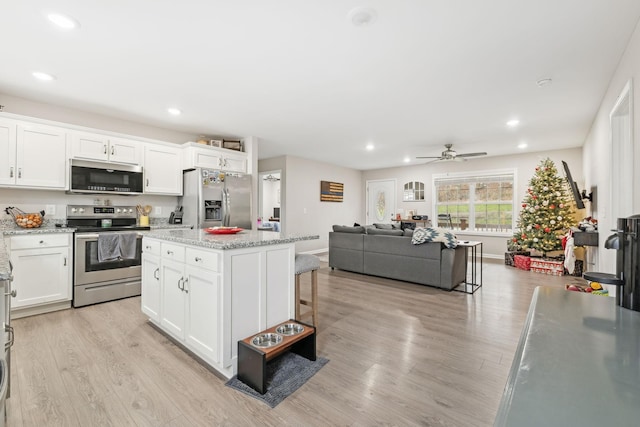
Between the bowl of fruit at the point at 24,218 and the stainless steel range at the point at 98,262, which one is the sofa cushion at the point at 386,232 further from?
the bowl of fruit at the point at 24,218

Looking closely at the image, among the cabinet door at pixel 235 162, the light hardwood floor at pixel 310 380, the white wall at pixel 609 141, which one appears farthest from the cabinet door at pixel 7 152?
the white wall at pixel 609 141

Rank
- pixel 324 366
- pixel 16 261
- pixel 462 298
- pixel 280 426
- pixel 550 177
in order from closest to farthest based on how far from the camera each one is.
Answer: pixel 280 426
pixel 324 366
pixel 16 261
pixel 462 298
pixel 550 177

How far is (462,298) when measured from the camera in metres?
3.81

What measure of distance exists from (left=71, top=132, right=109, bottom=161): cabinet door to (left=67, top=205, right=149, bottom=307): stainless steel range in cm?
68

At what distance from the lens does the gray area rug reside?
1847 millimetres

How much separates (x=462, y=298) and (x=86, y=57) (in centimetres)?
474

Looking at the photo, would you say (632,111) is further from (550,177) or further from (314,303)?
(550,177)

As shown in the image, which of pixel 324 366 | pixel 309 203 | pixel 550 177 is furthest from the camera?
pixel 309 203

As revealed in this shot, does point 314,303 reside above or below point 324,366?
above

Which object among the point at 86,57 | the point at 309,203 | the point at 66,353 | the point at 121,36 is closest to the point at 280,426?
the point at 66,353

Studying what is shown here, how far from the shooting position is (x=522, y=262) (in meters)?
5.58

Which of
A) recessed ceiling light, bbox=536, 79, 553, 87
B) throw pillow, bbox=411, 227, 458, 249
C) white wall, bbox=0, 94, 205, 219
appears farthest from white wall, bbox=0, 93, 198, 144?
recessed ceiling light, bbox=536, 79, 553, 87

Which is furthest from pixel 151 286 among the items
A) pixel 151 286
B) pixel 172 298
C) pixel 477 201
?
pixel 477 201

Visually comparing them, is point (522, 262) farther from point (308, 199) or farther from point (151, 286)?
point (151, 286)
